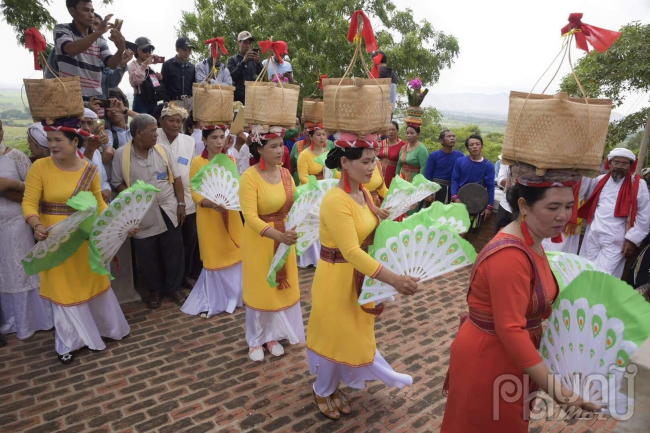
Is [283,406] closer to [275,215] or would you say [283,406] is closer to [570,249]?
[275,215]

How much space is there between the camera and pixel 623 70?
42.0 ft

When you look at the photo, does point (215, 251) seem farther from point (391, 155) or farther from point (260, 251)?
point (391, 155)

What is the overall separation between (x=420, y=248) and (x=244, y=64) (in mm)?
6888

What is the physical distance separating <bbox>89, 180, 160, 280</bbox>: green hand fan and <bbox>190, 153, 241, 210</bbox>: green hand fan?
653 mm

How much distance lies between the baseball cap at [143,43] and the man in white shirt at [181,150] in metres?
2.56

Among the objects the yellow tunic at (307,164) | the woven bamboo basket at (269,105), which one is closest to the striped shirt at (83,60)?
the woven bamboo basket at (269,105)

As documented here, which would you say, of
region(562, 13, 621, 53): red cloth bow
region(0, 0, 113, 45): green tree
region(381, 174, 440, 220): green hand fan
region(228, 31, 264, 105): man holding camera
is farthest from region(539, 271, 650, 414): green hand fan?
region(0, 0, 113, 45): green tree

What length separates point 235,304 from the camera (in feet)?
17.4

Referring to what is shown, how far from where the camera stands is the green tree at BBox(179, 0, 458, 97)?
15.6m

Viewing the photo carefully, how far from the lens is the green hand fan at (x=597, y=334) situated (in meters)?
1.73

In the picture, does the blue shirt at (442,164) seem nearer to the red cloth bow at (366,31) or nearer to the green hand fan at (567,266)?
the red cloth bow at (366,31)

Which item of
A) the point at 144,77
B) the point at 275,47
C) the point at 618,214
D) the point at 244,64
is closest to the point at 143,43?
the point at 144,77

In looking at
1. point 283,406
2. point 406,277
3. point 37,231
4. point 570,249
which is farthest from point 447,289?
point 37,231

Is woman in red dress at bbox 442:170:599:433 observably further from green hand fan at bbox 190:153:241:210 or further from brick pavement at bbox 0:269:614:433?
green hand fan at bbox 190:153:241:210
